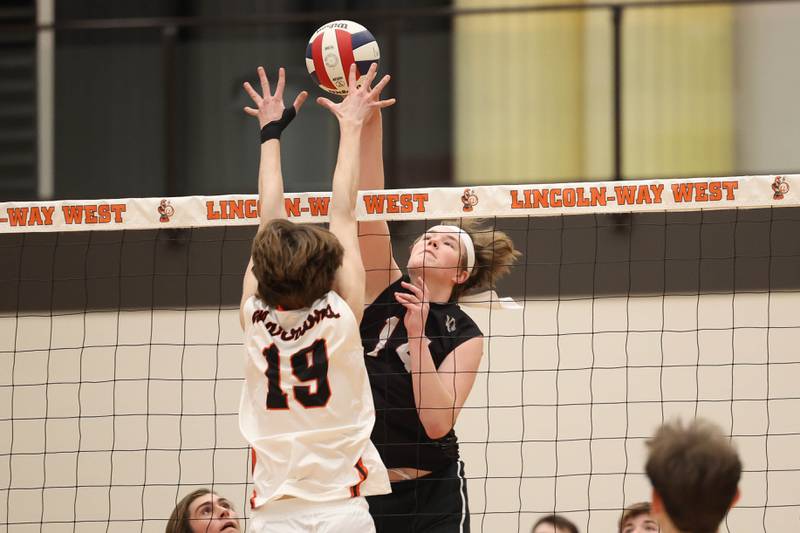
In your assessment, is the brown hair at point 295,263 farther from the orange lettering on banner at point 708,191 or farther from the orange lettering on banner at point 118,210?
the orange lettering on banner at point 708,191

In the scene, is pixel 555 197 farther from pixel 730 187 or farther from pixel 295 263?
pixel 295 263

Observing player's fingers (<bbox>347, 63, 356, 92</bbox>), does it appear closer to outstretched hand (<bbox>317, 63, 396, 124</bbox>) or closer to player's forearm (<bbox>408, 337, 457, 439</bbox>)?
outstretched hand (<bbox>317, 63, 396, 124</bbox>)

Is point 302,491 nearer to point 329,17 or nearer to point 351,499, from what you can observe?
point 351,499

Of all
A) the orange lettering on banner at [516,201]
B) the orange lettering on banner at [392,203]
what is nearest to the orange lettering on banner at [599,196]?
the orange lettering on banner at [516,201]

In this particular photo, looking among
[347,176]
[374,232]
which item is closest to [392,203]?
[374,232]

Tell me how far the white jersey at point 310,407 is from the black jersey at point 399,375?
1012 millimetres

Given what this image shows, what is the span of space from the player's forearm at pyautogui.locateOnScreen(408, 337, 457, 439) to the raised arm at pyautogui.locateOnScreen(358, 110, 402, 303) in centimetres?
40

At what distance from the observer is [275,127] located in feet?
14.5

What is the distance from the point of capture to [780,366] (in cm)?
750

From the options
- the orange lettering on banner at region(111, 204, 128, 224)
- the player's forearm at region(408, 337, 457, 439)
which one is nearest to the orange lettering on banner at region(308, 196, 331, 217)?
the player's forearm at region(408, 337, 457, 439)

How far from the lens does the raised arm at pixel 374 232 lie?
4.80 meters

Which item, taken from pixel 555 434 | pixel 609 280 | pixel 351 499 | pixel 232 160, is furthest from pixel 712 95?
pixel 351 499

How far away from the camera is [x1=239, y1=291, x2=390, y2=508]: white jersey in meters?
3.66

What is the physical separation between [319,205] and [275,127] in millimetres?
538
